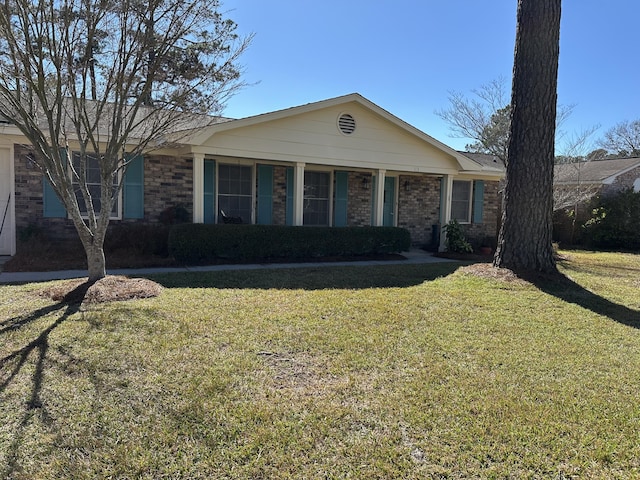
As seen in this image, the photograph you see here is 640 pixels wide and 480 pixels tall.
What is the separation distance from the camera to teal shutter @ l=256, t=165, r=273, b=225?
12148mm

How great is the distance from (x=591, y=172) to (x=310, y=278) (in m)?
18.5

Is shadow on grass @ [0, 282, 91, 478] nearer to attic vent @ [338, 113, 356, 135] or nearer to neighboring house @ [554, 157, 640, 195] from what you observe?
attic vent @ [338, 113, 356, 135]

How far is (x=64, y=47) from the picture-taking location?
5.76 metres

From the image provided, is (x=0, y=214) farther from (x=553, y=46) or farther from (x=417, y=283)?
(x=553, y=46)

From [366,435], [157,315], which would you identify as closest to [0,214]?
[157,315]

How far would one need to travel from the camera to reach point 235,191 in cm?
1199

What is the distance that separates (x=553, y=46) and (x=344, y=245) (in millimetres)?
6216

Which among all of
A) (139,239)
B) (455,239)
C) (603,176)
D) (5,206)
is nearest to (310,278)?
(139,239)

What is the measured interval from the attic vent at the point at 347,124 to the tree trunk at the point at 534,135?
15.2 feet

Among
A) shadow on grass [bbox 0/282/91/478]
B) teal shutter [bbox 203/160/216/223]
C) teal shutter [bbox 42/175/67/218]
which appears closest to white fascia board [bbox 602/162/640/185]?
teal shutter [bbox 203/160/216/223]

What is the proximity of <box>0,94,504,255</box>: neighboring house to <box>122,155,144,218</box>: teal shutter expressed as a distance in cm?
2

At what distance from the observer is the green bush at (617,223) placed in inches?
648

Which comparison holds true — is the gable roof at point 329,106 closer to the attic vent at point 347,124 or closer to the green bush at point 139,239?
the attic vent at point 347,124

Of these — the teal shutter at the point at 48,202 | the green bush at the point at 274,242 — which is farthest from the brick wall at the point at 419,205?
the teal shutter at the point at 48,202
